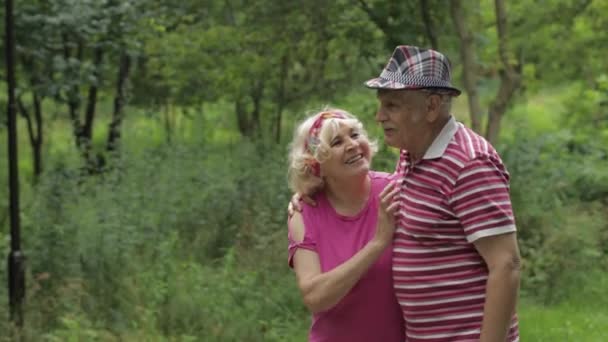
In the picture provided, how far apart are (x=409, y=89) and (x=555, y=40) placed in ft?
39.5

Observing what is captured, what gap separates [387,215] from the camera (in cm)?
326

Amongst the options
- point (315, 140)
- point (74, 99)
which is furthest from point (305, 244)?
point (74, 99)

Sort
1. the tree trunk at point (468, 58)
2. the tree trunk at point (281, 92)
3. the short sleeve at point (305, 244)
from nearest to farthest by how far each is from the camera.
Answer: the short sleeve at point (305, 244) < the tree trunk at point (468, 58) < the tree trunk at point (281, 92)

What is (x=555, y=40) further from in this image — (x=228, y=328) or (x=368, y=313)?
(x=368, y=313)

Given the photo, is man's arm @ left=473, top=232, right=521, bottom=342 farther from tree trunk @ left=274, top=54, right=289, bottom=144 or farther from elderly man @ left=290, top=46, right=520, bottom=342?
tree trunk @ left=274, top=54, right=289, bottom=144

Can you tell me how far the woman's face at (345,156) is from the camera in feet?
11.6

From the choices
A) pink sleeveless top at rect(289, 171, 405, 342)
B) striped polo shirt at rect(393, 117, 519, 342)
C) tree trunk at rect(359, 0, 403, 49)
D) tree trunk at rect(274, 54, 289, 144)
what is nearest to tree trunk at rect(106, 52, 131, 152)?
tree trunk at rect(274, 54, 289, 144)

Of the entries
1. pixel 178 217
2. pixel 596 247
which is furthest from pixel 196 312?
pixel 596 247

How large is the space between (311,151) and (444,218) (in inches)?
A: 25.5

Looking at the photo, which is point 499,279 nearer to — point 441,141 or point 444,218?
point 444,218

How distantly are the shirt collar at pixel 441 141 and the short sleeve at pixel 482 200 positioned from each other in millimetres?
111

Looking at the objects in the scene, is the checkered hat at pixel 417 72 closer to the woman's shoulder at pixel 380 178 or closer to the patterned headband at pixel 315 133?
the patterned headband at pixel 315 133

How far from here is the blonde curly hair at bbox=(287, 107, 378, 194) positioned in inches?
139

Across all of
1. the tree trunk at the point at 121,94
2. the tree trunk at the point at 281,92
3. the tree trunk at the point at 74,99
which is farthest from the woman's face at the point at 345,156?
the tree trunk at the point at 121,94
